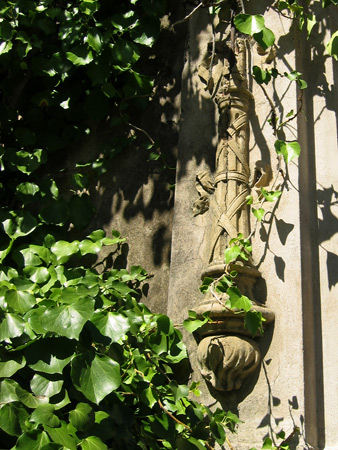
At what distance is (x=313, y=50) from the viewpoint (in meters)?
3.32

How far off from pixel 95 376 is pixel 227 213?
946mm

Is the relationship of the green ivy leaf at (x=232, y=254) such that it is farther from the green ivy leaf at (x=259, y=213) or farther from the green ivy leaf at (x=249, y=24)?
the green ivy leaf at (x=249, y=24)

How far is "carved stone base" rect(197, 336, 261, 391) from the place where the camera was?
Answer: 2.68 metres

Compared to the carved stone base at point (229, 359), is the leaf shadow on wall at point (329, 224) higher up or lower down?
higher up

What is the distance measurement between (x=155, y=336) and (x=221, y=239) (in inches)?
19.0

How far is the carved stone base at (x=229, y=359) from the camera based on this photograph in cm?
268

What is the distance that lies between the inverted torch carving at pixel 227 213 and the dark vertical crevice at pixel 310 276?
19cm

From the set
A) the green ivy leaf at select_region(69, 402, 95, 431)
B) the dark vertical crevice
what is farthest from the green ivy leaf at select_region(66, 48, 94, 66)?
the green ivy leaf at select_region(69, 402, 95, 431)

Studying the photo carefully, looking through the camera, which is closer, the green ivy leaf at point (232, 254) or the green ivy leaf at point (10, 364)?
the green ivy leaf at point (10, 364)

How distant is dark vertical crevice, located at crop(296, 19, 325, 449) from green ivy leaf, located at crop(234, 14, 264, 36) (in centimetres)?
34

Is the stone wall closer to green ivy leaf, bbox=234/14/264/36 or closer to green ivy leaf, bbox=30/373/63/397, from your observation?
green ivy leaf, bbox=234/14/264/36

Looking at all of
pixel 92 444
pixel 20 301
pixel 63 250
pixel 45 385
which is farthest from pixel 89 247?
pixel 92 444

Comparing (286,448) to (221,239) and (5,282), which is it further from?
(5,282)

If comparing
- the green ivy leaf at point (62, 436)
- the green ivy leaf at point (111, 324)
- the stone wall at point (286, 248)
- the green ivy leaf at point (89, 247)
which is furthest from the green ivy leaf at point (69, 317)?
the green ivy leaf at point (89, 247)
